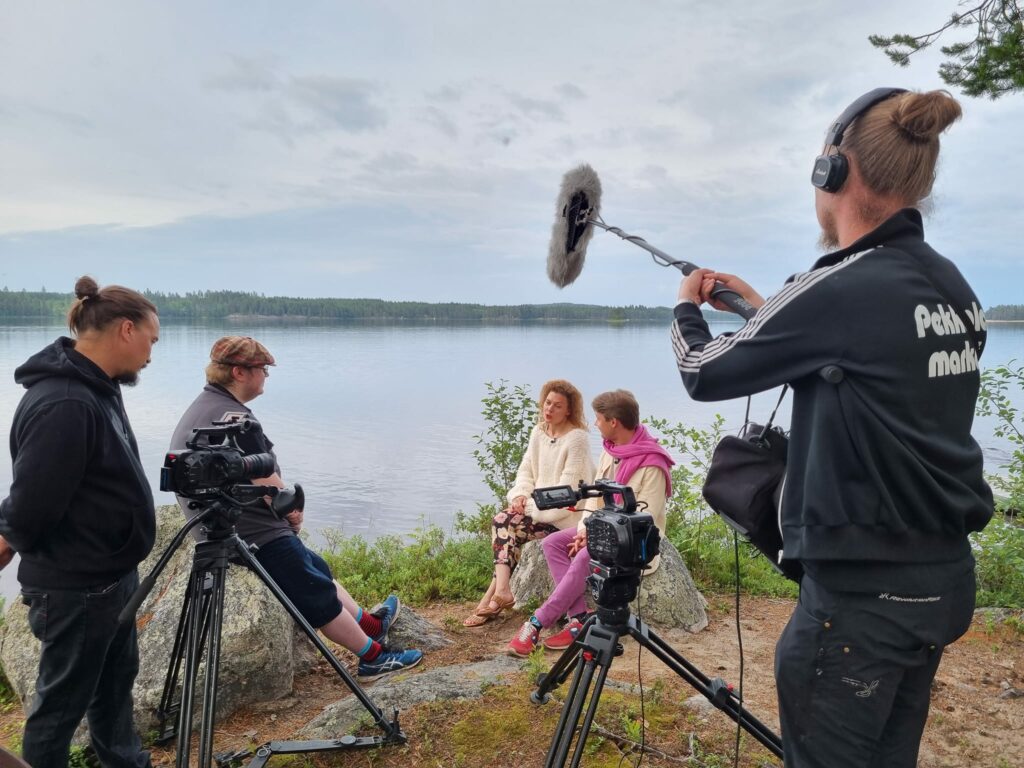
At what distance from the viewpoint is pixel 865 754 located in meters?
1.64

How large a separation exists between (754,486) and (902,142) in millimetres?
894

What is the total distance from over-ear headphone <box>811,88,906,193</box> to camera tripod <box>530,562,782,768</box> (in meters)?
1.33

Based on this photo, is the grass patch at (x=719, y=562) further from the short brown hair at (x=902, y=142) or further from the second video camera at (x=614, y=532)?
the short brown hair at (x=902, y=142)

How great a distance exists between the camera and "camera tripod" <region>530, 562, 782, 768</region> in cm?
213

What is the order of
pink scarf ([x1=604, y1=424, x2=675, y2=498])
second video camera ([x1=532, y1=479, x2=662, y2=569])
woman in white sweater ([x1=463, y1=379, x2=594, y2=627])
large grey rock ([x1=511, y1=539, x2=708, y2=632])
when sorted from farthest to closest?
woman in white sweater ([x1=463, y1=379, x2=594, y2=627]) < large grey rock ([x1=511, y1=539, x2=708, y2=632]) < pink scarf ([x1=604, y1=424, x2=675, y2=498]) < second video camera ([x1=532, y1=479, x2=662, y2=569])

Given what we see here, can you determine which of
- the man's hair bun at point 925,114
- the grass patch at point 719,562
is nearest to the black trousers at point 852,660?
the man's hair bun at point 925,114

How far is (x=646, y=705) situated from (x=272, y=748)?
5.25 ft

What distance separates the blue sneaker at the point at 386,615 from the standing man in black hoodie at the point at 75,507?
1.85 meters

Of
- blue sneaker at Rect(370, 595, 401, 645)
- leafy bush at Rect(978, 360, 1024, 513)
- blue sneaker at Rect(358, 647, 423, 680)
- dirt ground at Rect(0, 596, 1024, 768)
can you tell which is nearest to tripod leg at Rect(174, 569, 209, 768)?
dirt ground at Rect(0, 596, 1024, 768)

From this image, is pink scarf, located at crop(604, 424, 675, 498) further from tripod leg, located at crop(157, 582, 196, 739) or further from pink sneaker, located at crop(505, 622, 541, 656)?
tripod leg, located at crop(157, 582, 196, 739)

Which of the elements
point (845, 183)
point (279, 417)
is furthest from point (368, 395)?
point (845, 183)

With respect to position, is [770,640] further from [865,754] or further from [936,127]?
[936,127]

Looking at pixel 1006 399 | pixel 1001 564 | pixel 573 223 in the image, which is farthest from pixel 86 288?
pixel 1001 564

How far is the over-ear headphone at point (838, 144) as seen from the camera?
1.74 metres
